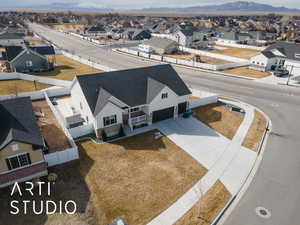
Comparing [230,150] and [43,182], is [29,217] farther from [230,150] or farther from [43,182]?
[230,150]

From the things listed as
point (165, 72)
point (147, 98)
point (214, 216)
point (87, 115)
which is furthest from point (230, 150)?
point (87, 115)

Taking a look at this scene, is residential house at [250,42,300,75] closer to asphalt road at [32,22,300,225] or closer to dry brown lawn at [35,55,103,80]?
asphalt road at [32,22,300,225]

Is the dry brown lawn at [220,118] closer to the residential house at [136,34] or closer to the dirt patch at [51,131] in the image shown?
the dirt patch at [51,131]

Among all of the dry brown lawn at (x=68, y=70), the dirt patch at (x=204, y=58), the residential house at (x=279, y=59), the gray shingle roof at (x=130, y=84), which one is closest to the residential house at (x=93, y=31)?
the dry brown lawn at (x=68, y=70)

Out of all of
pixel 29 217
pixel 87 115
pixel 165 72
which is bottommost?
pixel 29 217

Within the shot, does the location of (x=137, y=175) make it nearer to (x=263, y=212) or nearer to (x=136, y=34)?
(x=263, y=212)

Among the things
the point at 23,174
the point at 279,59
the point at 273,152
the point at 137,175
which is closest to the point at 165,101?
the point at 137,175
